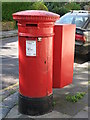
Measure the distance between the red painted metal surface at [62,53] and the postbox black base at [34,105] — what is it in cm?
63

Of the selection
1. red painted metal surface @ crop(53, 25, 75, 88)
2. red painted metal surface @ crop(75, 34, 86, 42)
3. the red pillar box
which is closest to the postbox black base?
the red pillar box

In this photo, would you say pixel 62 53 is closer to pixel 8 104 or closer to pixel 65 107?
pixel 65 107

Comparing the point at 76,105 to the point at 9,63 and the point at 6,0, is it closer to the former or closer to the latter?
the point at 9,63

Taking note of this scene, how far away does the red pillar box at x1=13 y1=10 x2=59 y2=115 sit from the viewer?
3498mm

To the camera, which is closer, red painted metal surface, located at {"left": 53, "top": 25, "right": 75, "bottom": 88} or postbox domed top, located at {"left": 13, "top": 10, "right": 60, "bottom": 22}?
postbox domed top, located at {"left": 13, "top": 10, "right": 60, "bottom": 22}

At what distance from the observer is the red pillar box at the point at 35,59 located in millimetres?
3498

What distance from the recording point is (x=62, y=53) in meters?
4.25

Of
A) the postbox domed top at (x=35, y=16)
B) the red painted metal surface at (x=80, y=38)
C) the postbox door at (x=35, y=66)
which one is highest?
the postbox domed top at (x=35, y=16)

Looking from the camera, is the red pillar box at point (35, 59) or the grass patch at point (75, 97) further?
the grass patch at point (75, 97)

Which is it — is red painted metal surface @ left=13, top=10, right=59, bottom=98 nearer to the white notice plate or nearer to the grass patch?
the white notice plate

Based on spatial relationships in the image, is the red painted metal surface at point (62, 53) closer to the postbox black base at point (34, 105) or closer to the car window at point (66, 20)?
the postbox black base at point (34, 105)

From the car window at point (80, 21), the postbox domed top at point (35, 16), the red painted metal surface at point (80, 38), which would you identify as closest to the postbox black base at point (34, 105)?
the postbox domed top at point (35, 16)

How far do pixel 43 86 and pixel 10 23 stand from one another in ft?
54.1

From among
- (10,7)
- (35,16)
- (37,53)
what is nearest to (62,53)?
(37,53)
